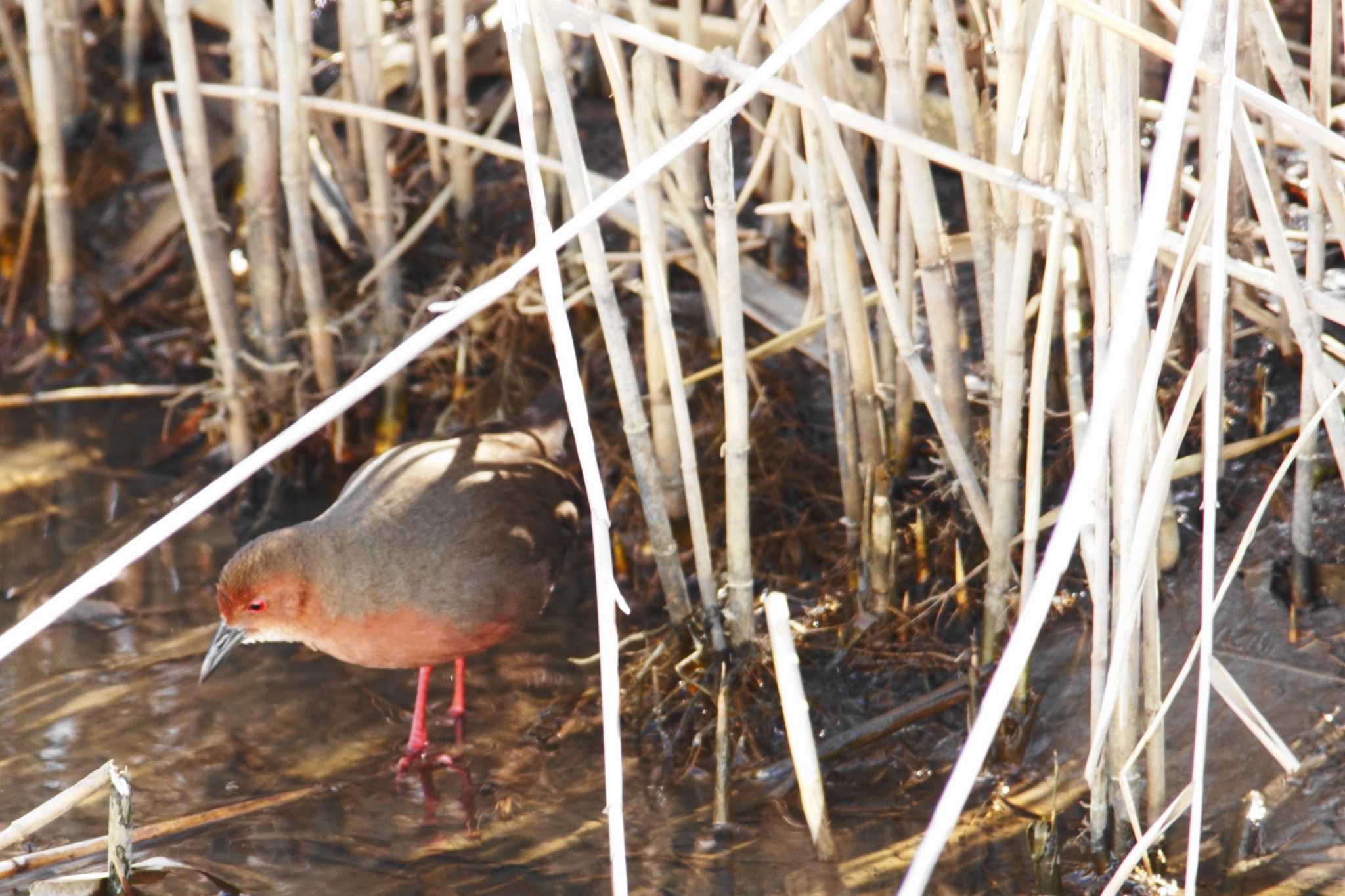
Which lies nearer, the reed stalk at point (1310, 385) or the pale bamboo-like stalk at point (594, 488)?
the pale bamboo-like stalk at point (594, 488)

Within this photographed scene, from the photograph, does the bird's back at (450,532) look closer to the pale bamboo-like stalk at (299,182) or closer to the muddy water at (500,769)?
the muddy water at (500,769)

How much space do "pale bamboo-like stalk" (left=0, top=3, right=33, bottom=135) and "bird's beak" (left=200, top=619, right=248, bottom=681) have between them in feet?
7.78

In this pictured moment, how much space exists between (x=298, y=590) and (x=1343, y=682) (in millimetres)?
2369

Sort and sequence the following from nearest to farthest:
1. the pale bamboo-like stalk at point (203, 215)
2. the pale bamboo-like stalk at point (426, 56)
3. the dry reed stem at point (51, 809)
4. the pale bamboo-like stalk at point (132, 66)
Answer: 1. the dry reed stem at point (51, 809)
2. the pale bamboo-like stalk at point (203, 215)
3. the pale bamboo-like stalk at point (426, 56)
4. the pale bamboo-like stalk at point (132, 66)

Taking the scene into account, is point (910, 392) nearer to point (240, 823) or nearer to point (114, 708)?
point (240, 823)

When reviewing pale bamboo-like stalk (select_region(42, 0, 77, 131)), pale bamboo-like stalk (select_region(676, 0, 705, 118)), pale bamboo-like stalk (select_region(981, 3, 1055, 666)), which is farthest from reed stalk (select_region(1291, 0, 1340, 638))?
pale bamboo-like stalk (select_region(42, 0, 77, 131))

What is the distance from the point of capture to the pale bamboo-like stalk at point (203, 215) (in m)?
3.87

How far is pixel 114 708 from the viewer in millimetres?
3660

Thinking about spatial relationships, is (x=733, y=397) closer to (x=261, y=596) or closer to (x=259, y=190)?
(x=261, y=596)

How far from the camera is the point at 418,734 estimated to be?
3.58 meters

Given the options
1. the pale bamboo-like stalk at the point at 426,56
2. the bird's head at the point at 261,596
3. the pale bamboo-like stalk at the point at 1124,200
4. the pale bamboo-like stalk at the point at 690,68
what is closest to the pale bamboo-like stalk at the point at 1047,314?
the pale bamboo-like stalk at the point at 1124,200

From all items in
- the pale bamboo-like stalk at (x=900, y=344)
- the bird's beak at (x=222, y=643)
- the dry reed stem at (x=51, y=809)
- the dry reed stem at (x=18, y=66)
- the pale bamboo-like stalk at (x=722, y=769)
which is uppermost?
the dry reed stem at (x=18, y=66)

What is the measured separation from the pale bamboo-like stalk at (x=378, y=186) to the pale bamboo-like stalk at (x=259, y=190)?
26 centimetres

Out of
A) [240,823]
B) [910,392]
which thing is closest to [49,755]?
[240,823]
